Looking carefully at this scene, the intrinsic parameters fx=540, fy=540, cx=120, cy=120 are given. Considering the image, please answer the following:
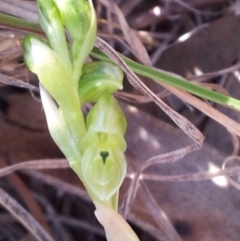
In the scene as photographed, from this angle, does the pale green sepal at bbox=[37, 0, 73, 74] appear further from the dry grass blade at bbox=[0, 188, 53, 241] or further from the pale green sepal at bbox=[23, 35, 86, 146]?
the dry grass blade at bbox=[0, 188, 53, 241]

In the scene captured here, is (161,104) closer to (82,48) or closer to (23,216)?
(82,48)

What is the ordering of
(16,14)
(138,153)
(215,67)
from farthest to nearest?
(215,67)
(138,153)
(16,14)

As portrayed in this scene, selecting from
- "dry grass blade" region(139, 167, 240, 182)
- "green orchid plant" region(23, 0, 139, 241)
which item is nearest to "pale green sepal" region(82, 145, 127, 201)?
"green orchid plant" region(23, 0, 139, 241)

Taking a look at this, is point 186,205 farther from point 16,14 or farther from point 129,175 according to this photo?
point 16,14

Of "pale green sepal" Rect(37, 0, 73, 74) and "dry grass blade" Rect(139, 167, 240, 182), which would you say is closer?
"pale green sepal" Rect(37, 0, 73, 74)

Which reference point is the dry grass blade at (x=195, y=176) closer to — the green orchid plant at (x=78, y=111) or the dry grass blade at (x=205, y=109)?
the dry grass blade at (x=205, y=109)

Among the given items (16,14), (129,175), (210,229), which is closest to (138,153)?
(129,175)

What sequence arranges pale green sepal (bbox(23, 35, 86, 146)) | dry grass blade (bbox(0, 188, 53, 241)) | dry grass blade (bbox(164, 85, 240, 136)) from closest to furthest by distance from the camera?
pale green sepal (bbox(23, 35, 86, 146)), dry grass blade (bbox(164, 85, 240, 136)), dry grass blade (bbox(0, 188, 53, 241))

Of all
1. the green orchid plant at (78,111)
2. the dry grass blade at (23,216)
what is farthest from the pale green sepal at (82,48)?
the dry grass blade at (23,216)
